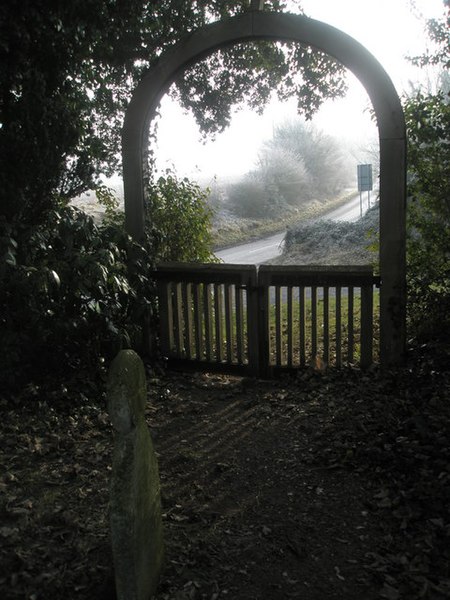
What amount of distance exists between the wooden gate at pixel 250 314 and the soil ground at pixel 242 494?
0.41m

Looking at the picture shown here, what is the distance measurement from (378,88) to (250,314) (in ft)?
8.33

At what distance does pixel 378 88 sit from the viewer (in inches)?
220

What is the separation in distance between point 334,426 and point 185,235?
3.25 metres

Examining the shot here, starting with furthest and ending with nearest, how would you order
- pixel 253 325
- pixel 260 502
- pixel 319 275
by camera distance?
pixel 253 325 → pixel 319 275 → pixel 260 502

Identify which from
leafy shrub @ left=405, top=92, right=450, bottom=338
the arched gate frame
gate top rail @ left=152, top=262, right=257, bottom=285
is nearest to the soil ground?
the arched gate frame

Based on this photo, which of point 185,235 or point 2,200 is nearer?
point 2,200

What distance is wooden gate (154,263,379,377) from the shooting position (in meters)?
5.95

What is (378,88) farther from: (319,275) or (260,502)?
(260,502)

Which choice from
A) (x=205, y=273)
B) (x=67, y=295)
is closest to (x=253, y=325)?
(x=205, y=273)

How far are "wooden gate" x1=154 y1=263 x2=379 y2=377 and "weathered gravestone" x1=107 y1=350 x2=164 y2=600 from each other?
3320 mm

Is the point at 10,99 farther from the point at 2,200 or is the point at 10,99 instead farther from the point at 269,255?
the point at 269,255

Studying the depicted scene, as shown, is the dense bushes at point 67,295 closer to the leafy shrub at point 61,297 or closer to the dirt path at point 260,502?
the leafy shrub at point 61,297

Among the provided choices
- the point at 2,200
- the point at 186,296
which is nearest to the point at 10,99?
the point at 2,200

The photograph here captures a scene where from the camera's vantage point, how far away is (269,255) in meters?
18.7
